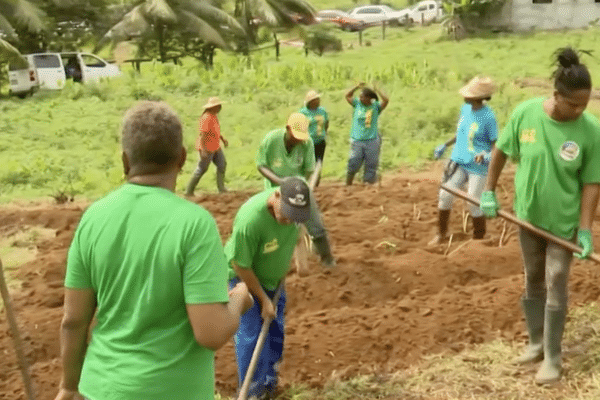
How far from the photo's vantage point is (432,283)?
6957 mm

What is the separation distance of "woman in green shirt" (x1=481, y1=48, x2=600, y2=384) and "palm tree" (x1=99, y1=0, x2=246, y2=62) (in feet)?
75.1

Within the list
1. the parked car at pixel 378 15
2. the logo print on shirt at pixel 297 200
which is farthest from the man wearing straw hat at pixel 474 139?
the parked car at pixel 378 15

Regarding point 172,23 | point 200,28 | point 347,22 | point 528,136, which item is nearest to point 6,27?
point 172,23

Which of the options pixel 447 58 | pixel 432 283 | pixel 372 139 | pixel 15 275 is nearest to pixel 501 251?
pixel 432 283

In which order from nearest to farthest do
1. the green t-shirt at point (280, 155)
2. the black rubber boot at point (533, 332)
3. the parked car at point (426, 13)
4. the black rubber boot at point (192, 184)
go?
the black rubber boot at point (533, 332), the green t-shirt at point (280, 155), the black rubber boot at point (192, 184), the parked car at point (426, 13)

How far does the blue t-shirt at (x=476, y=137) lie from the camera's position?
7598 mm

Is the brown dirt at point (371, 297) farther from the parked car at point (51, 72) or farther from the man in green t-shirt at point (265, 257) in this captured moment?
Result: the parked car at point (51, 72)

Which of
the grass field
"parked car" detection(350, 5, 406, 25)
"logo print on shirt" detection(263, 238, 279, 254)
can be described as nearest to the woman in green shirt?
"logo print on shirt" detection(263, 238, 279, 254)

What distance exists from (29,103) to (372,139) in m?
11.2

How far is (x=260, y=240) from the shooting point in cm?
442

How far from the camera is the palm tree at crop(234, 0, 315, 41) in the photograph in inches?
1164

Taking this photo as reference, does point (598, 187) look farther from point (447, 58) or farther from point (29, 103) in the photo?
point (447, 58)

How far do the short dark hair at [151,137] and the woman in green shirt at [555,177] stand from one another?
8.49 feet

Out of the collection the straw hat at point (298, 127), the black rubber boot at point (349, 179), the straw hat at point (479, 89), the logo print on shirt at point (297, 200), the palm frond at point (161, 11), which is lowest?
the black rubber boot at point (349, 179)
